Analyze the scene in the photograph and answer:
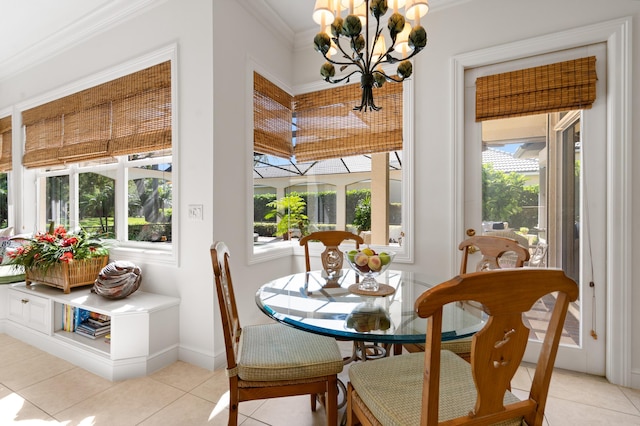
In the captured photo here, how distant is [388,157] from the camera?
2846 mm

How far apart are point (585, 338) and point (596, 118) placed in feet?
5.03

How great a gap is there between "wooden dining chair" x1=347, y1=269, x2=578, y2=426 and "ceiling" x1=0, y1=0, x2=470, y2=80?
2.53 meters

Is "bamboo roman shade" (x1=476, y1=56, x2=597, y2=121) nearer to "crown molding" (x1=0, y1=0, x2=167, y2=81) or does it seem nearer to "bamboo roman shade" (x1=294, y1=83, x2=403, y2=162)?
"bamboo roman shade" (x1=294, y1=83, x2=403, y2=162)

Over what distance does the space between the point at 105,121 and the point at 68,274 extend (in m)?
1.41

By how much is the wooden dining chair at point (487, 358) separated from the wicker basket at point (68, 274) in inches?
102

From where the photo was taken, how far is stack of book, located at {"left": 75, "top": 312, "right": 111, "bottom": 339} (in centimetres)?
237

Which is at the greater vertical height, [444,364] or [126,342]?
[444,364]

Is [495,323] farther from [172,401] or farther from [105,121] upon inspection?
[105,121]

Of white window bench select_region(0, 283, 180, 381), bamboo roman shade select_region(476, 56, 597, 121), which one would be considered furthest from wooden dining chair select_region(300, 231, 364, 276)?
bamboo roman shade select_region(476, 56, 597, 121)

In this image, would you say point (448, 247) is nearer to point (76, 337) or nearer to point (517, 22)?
point (517, 22)

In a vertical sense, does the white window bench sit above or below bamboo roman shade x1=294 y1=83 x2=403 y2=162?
below

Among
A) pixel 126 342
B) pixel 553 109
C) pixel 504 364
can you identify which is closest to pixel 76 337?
pixel 126 342

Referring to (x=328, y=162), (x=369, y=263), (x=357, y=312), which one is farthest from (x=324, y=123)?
(x=357, y=312)

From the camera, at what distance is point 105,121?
9.60 ft
